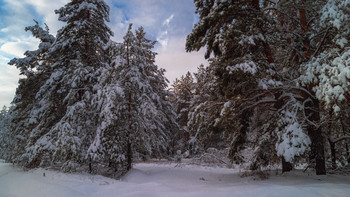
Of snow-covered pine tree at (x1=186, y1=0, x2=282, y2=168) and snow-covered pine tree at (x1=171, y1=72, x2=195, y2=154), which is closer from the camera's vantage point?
snow-covered pine tree at (x1=186, y1=0, x2=282, y2=168)

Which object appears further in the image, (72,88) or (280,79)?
(72,88)

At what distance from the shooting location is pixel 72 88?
1030 centimetres

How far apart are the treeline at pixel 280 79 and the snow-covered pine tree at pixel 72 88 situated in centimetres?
568

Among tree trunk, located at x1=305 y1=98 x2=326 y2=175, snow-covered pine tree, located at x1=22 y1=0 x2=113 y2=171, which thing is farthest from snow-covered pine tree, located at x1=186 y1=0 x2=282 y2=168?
snow-covered pine tree, located at x1=22 y1=0 x2=113 y2=171

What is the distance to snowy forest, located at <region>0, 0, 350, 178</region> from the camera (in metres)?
6.24

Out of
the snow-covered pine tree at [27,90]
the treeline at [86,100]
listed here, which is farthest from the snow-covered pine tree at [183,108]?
the snow-covered pine tree at [27,90]

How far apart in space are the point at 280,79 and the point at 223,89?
87.4 inches

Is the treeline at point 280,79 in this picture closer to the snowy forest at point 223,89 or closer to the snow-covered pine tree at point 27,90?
the snowy forest at point 223,89

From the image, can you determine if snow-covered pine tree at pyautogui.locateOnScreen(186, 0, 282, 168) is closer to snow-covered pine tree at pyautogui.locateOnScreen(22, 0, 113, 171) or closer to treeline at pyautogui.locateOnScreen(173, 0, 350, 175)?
treeline at pyautogui.locateOnScreen(173, 0, 350, 175)

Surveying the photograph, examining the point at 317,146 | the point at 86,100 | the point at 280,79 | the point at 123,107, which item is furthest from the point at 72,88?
the point at 317,146

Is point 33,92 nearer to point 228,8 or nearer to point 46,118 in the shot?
point 46,118

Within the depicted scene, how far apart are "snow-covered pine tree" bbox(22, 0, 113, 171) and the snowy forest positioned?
6 cm

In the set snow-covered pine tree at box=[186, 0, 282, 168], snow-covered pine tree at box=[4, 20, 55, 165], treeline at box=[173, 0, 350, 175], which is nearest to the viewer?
treeline at box=[173, 0, 350, 175]

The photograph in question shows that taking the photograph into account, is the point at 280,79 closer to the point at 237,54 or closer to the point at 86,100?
the point at 237,54
